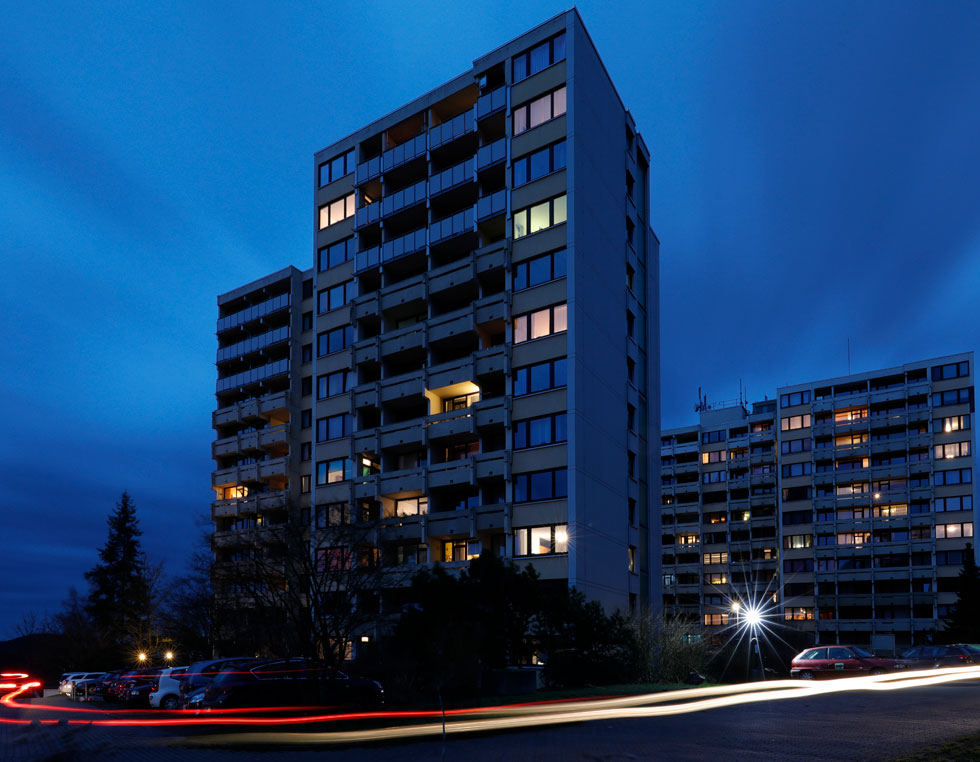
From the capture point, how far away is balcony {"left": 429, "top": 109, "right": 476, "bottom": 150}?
4970 centimetres

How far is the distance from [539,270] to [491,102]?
37.2 ft

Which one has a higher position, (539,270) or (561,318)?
(539,270)

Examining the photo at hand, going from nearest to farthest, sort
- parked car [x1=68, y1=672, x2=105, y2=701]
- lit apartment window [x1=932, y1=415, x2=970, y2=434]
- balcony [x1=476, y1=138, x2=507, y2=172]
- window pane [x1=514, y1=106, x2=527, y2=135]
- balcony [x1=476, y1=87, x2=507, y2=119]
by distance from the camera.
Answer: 1. parked car [x1=68, y1=672, x2=105, y2=701]
2. window pane [x1=514, y1=106, x2=527, y2=135]
3. balcony [x1=476, y1=138, x2=507, y2=172]
4. balcony [x1=476, y1=87, x2=507, y2=119]
5. lit apartment window [x1=932, y1=415, x2=970, y2=434]

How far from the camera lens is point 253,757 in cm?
1591

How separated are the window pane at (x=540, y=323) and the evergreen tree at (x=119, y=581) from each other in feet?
195

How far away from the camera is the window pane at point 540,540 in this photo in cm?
4150

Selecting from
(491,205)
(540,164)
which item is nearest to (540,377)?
(491,205)

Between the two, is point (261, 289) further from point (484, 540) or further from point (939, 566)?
point (939, 566)

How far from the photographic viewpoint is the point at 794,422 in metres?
99.6

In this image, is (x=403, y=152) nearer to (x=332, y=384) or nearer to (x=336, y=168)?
(x=336, y=168)

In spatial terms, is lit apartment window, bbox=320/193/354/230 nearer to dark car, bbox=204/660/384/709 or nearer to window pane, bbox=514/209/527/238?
window pane, bbox=514/209/527/238

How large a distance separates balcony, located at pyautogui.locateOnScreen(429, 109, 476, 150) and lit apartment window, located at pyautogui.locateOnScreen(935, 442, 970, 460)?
6723 centimetres

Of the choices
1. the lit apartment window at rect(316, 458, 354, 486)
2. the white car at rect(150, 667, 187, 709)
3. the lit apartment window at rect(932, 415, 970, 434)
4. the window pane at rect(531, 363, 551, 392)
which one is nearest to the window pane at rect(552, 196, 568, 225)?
the window pane at rect(531, 363, 551, 392)

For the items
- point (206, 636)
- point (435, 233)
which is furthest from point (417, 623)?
point (206, 636)
